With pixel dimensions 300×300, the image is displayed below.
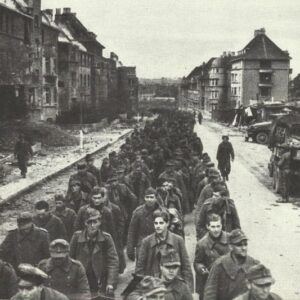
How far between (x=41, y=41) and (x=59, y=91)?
421 inches

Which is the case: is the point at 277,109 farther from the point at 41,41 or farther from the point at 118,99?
the point at 118,99

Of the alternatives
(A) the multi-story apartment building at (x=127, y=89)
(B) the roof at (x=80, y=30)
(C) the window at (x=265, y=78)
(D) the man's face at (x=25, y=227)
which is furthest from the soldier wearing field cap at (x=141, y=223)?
(C) the window at (x=265, y=78)

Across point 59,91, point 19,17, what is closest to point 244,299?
point 19,17

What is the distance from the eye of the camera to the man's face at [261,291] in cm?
405

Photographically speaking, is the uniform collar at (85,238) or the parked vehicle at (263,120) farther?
the parked vehicle at (263,120)

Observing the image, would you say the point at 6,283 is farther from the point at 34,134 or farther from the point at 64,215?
the point at 34,134

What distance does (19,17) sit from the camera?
4097cm

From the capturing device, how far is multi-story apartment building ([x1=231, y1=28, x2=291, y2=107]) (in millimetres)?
79938

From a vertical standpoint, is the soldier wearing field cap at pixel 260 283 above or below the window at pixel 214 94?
above

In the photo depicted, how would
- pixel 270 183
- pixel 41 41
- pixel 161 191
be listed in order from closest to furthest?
1. pixel 161 191
2. pixel 270 183
3. pixel 41 41

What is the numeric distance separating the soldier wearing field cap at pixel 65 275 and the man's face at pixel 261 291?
2.02 meters

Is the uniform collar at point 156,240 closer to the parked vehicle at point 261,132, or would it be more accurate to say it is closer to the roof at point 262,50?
the parked vehicle at point 261,132

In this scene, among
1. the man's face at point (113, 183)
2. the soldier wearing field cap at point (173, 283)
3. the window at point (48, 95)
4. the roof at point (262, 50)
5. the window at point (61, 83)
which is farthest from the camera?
the roof at point (262, 50)

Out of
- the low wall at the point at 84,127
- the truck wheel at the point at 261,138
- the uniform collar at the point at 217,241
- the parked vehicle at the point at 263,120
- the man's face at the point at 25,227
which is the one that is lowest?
the low wall at the point at 84,127
